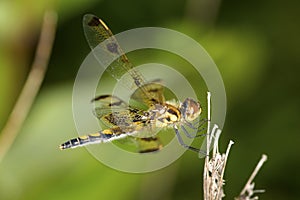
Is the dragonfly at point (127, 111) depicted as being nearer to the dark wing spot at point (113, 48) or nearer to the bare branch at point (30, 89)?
the dark wing spot at point (113, 48)

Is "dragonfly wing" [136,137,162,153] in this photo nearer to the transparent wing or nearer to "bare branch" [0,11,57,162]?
the transparent wing

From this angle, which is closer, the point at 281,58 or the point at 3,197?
the point at 3,197

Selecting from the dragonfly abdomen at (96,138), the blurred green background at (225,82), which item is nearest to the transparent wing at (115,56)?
the dragonfly abdomen at (96,138)

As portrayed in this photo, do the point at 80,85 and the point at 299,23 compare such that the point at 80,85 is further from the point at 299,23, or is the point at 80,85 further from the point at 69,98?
the point at 299,23

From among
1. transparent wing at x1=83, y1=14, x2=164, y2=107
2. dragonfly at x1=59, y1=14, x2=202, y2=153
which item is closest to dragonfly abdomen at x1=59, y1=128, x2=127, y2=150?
dragonfly at x1=59, y1=14, x2=202, y2=153

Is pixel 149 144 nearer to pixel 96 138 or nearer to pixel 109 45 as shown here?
pixel 96 138

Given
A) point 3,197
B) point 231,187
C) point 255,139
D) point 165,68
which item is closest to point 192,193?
point 231,187
